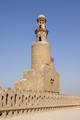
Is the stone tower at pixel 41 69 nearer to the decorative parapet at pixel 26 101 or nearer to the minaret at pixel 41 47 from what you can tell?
the minaret at pixel 41 47

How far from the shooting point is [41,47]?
42562 mm

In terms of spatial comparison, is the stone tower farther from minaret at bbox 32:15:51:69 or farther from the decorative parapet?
the decorative parapet

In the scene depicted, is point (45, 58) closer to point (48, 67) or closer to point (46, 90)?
point (48, 67)

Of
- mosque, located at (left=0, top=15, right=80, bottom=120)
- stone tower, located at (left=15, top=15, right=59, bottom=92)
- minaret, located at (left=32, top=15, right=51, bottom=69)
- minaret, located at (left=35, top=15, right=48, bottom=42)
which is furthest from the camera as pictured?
minaret, located at (left=35, top=15, right=48, bottom=42)

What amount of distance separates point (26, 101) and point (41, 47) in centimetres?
1578

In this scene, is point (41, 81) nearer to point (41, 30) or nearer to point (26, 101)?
point (41, 30)

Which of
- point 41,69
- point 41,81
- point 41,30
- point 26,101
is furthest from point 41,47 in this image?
point 26,101

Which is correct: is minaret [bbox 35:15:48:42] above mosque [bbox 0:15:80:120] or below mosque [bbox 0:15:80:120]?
above

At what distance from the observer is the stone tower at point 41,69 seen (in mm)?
39281

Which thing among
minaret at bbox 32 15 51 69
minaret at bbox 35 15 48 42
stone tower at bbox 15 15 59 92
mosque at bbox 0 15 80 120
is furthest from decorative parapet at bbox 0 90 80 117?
minaret at bbox 35 15 48 42

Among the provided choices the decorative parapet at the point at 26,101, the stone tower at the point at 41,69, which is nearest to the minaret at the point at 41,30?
the stone tower at the point at 41,69

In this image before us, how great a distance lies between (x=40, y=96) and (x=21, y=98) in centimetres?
700

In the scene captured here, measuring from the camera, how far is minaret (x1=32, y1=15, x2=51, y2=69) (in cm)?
4200

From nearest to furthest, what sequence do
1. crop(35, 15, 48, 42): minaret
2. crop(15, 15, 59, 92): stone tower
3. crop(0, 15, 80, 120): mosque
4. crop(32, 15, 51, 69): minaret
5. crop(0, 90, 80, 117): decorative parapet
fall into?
crop(0, 90, 80, 117): decorative parapet < crop(0, 15, 80, 120): mosque < crop(15, 15, 59, 92): stone tower < crop(32, 15, 51, 69): minaret < crop(35, 15, 48, 42): minaret
